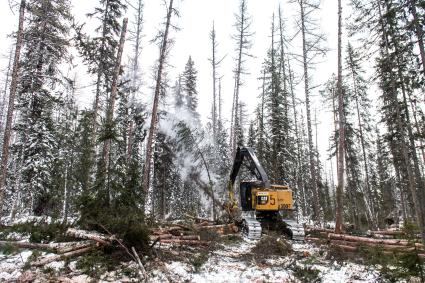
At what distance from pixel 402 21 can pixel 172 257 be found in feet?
47.0

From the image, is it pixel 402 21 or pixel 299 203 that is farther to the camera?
pixel 299 203

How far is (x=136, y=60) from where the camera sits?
25.5 m

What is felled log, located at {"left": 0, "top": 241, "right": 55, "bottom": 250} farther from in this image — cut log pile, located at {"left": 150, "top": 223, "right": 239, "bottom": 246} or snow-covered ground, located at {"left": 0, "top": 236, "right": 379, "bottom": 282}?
cut log pile, located at {"left": 150, "top": 223, "right": 239, "bottom": 246}

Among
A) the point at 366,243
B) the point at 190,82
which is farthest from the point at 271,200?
the point at 190,82

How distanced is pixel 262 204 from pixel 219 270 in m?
4.82

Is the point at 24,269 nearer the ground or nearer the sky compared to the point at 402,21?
nearer the ground

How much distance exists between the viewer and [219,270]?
817cm

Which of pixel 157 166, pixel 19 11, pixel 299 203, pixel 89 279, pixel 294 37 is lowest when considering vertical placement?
pixel 89 279

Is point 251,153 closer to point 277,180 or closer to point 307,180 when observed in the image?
point 277,180

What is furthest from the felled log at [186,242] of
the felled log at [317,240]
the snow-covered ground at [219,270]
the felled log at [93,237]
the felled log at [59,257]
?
the felled log at [317,240]

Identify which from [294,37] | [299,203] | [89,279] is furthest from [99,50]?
[299,203]

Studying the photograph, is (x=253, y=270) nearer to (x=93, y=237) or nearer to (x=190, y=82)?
(x=93, y=237)

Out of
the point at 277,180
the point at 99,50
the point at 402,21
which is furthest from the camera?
the point at 277,180

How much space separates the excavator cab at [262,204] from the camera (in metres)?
12.2
